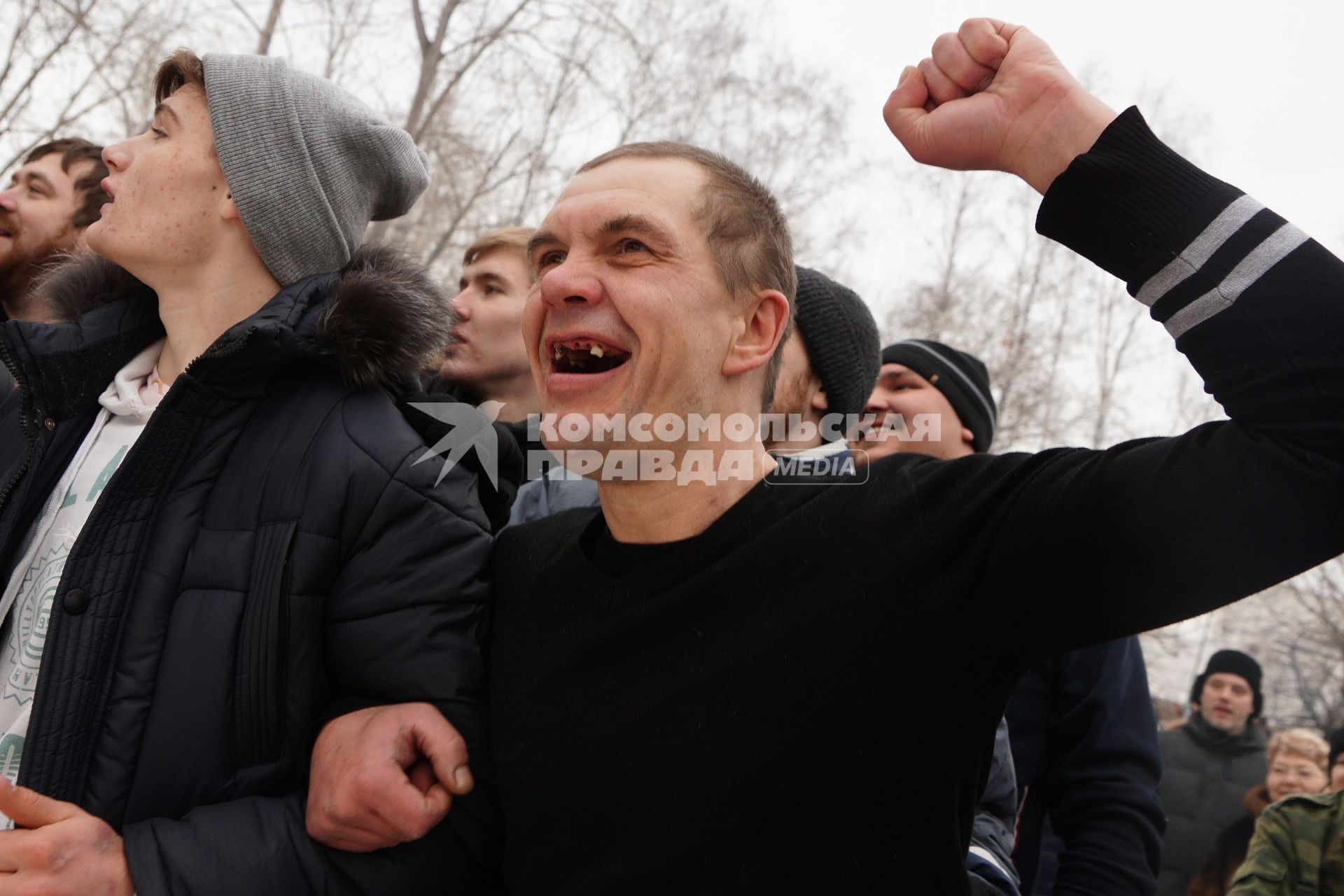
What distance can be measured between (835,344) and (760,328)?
1.02 m

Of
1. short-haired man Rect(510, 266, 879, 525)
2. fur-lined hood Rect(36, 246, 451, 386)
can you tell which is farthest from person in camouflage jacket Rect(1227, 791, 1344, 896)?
fur-lined hood Rect(36, 246, 451, 386)

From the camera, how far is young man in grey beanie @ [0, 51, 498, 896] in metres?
1.81

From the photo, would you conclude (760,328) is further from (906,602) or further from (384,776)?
(384,776)

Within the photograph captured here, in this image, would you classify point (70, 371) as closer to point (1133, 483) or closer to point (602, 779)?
point (602, 779)

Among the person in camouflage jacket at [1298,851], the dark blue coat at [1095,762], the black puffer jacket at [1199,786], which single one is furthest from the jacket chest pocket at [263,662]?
the black puffer jacket at [1199,786]

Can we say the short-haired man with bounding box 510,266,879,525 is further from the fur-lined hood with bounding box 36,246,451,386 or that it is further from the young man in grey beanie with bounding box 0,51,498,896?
the young man in grey beanie with bounding box 0,51,498,896

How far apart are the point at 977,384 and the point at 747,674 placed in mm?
2587

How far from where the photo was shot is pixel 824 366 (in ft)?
10.1

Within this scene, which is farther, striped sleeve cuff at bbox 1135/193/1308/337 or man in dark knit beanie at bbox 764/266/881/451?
man in dark knit beanie at bbox 764/266/881/451

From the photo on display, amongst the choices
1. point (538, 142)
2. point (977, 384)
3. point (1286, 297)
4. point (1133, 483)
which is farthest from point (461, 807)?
point (538, 142)

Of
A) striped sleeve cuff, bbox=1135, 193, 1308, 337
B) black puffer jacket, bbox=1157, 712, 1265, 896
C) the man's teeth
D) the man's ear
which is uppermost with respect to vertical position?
striped sleeve cuff, bbox=1135, 193, 1308, 337

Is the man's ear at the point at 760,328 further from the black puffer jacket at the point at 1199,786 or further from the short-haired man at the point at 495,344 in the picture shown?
the black puffer jacket at the point at 1199,786

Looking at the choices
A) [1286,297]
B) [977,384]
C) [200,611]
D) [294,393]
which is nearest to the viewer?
[1286,297]

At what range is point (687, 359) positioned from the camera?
2.00m
